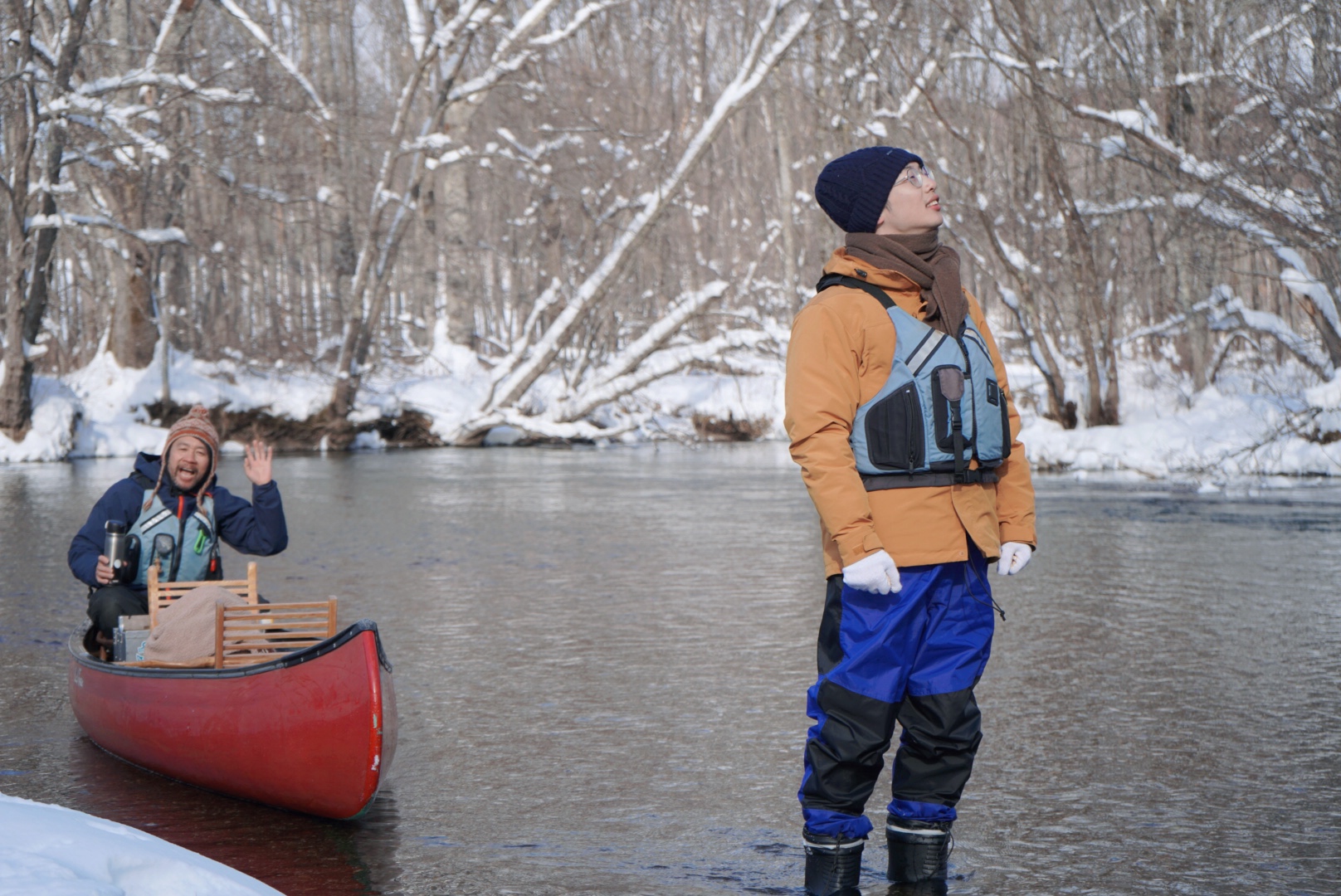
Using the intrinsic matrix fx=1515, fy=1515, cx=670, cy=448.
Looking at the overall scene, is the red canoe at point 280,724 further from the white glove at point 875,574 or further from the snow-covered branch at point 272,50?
the snow-covered branch at point 272,50

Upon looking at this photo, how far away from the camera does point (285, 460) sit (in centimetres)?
2772

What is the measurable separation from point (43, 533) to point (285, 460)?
13482 millimetres

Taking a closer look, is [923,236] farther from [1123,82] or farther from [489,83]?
[489,83]

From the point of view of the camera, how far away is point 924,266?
400 cm

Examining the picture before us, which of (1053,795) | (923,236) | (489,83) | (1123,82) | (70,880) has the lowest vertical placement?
(1053,795)

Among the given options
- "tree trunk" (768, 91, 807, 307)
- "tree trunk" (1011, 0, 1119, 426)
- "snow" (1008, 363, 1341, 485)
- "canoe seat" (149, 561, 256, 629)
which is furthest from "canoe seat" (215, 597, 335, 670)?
"tree trunk" (768, 91, 807, 307)

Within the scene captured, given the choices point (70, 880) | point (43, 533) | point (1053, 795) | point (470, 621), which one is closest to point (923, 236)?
point (1053, 795)

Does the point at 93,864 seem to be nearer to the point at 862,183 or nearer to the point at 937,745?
the point at 937,745

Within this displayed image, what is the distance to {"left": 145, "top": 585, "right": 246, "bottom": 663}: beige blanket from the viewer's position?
5695mm

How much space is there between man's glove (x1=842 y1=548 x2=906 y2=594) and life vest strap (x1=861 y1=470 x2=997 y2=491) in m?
0.27

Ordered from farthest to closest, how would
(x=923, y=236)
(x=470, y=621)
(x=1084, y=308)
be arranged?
1. (x=1084, y=308)
2. (x=470, y=621)
3. (x=923, y=236)

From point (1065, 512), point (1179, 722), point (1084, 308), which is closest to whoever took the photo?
point (1179, 722)

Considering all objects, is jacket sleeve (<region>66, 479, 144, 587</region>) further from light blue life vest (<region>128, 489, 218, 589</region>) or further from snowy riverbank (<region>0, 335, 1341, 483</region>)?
snowy riverbank (<region>0, 335, 1341, 483</region>)

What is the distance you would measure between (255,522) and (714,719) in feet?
7.35
